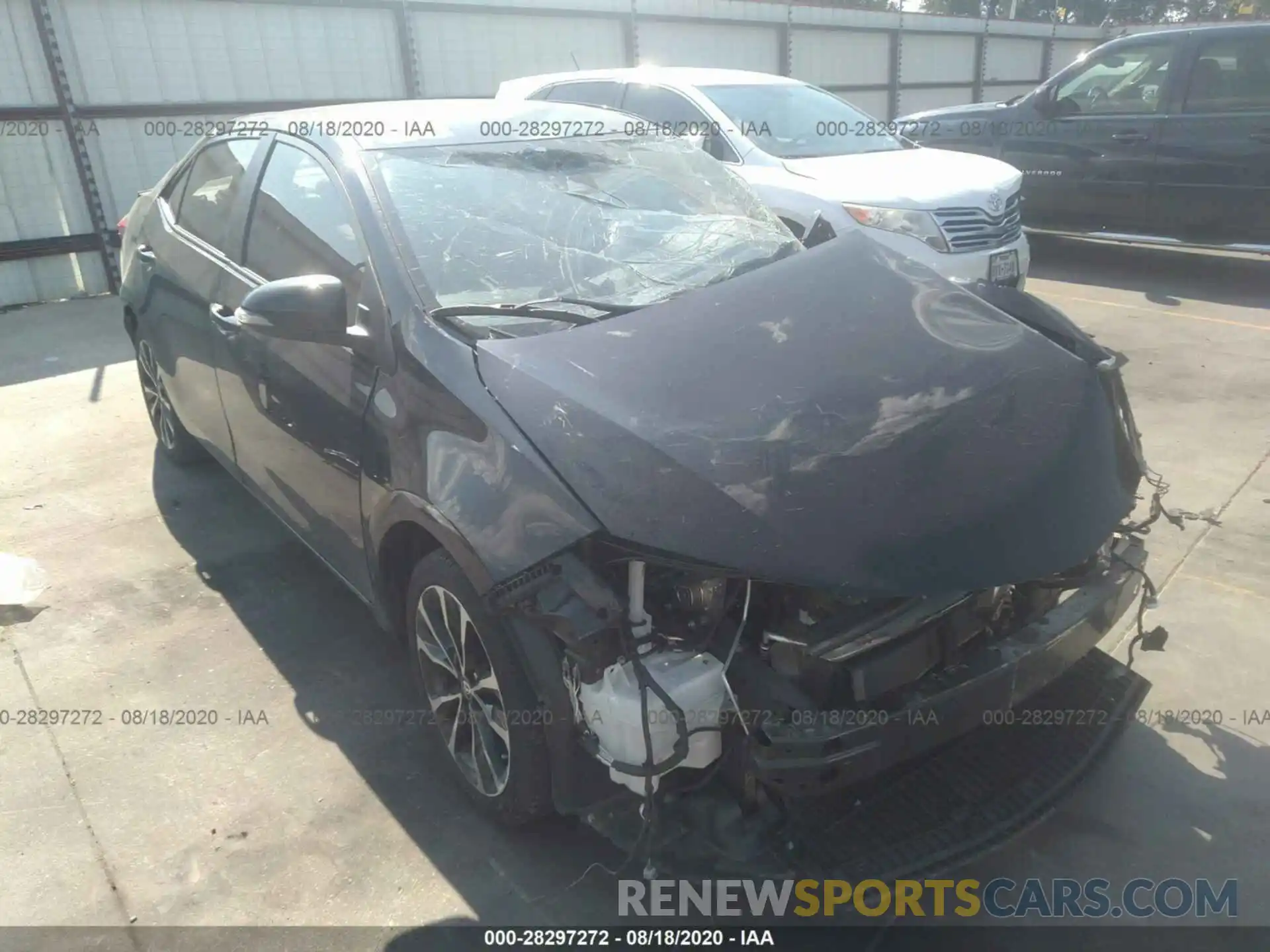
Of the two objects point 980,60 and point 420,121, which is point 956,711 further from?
point 980,60

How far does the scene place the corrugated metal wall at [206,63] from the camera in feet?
27.9

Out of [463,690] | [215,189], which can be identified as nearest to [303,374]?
[463,690]

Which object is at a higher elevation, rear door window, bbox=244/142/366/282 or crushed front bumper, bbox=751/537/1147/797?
rear door window, bbox=244/142/366/282

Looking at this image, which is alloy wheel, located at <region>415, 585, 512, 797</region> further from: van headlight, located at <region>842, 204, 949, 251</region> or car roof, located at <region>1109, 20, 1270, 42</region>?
car roof, located at <region>1109, 20, 1270, 42</region>

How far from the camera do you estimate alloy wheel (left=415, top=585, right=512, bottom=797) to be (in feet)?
8.12

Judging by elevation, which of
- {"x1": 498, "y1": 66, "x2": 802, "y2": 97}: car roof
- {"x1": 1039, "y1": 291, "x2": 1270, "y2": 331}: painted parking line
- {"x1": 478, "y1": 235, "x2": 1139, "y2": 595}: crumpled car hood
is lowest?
{"x1": 1039, "y1": 291, "x2": 1270, "y2": 331}: painted parking line

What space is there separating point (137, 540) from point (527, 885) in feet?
9.27

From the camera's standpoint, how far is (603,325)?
103 inches

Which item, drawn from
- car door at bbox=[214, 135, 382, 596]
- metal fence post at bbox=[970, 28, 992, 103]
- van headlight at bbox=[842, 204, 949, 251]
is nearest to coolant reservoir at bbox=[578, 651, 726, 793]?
car door at bbox=[214, 135, 382, 596]

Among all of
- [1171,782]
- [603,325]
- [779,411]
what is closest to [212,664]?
[603,325]

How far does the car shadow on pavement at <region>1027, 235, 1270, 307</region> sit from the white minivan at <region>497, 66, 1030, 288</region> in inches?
71.7

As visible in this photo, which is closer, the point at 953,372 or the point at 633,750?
the point at 633,750

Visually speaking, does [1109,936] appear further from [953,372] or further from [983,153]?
[983,153]

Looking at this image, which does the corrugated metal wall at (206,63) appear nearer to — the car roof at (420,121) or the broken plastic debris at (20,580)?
the broken plastic debris at (20,580)
